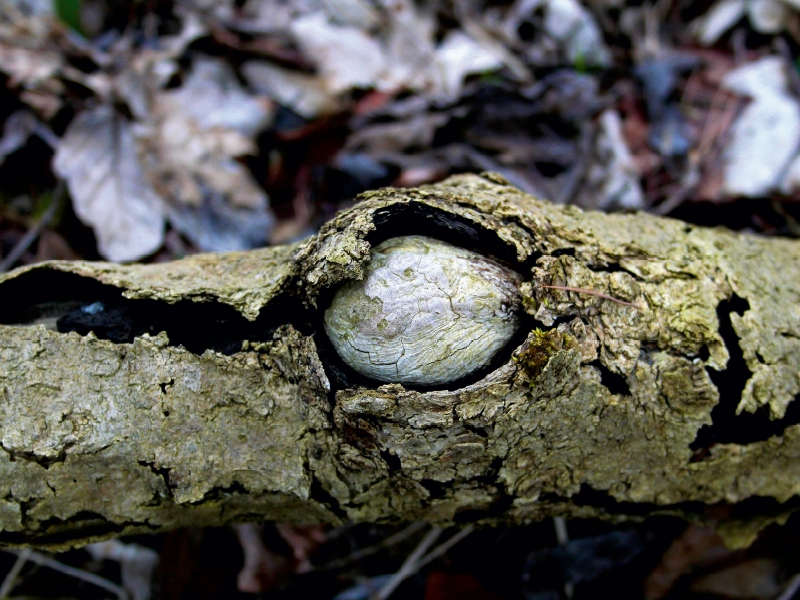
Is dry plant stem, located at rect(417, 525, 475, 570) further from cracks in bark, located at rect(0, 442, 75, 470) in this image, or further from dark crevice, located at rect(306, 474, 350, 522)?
cracks in bark, located at rect(0, 442, 75, 470)

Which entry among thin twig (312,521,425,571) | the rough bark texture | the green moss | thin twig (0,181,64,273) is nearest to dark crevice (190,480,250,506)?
the rough bark texture

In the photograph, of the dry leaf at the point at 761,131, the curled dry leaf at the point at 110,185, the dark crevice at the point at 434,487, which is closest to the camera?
the dark crevice at the point at 434,487

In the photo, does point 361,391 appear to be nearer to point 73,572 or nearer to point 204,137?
point 73,572

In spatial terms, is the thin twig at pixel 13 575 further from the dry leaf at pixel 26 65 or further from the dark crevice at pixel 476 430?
the dry leaf at pixel 26 65

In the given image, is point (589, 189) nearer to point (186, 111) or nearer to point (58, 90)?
point (186, 111)

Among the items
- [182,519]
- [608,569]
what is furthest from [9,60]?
[608,569]

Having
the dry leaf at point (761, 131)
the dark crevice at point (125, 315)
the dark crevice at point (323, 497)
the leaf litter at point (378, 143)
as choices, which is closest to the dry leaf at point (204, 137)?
the leaf litter at point (378, 143)
